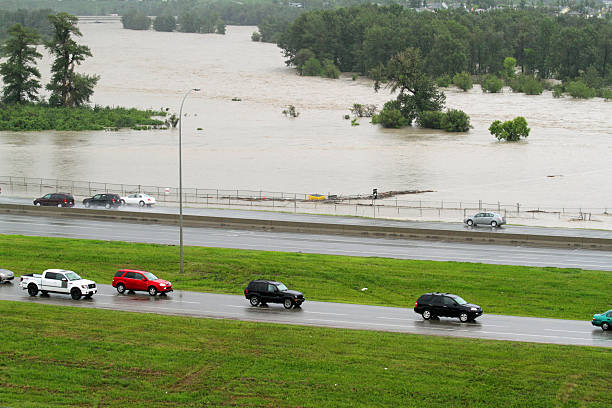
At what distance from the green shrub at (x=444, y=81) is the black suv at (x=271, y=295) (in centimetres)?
14664

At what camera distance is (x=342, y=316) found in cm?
3334

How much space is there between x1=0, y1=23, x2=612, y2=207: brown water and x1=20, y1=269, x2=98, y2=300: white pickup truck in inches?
1724

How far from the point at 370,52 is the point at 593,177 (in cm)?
10922

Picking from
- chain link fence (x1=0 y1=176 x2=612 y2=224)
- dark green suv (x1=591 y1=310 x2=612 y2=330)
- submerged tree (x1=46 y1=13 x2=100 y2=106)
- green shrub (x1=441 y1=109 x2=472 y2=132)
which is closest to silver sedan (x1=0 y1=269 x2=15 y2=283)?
dark green suv (x1=591 y1=310 x2=612 y2=330)

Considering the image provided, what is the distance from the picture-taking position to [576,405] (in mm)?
24031

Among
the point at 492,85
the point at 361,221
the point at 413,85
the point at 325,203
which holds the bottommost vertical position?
the point at 361,221

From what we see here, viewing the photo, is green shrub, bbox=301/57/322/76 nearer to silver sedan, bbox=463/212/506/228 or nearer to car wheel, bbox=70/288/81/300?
silver sedan, bbox=463/212/506/228

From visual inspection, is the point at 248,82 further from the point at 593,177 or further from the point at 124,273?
the point at 124,273

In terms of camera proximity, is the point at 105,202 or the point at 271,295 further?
the point at 105,202

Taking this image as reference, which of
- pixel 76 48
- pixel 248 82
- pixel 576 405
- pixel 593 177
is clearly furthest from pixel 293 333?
pixel 248 82

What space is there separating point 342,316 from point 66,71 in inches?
4652

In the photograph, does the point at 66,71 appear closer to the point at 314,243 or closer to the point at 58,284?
the point at 314,243

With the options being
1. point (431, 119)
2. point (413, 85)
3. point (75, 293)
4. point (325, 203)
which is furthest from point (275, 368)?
point (413, 85)

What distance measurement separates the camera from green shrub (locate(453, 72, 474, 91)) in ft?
566
